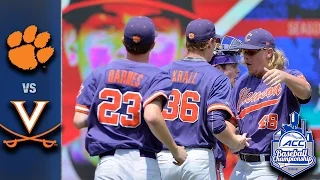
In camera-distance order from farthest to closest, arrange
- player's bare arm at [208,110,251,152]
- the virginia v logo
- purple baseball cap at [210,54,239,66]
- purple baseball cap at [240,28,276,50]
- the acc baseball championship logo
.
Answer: the virginia v logo < purple baseball cap at [210,54,239,66] < the acc baseball championship logo < purple baseball cap at [240,28,276,50] < player's bare arm at [208,110,251,152]

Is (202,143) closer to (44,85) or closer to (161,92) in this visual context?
(161,92)

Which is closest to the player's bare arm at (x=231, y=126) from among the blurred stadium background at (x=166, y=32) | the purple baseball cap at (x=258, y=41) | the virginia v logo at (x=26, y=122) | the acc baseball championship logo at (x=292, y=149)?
the acc baseball championship logo at (x=292, y=149)

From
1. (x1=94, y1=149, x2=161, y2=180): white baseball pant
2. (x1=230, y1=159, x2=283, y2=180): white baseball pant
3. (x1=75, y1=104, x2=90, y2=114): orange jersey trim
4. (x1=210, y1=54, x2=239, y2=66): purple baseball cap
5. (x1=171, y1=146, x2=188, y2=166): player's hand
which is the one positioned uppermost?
(x1=210, y1=54, x2=239, y2=66): purple baseball cap

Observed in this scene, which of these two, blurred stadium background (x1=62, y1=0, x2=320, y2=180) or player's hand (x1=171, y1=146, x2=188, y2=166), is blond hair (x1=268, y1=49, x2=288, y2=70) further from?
blurred stadium background (x1=62, y1=0, x2=320, y2=180)

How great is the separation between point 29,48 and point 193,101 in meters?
2.84

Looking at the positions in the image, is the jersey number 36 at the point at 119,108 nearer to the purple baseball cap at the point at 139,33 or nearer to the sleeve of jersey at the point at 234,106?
the purple baseball cap at the point at 139,33

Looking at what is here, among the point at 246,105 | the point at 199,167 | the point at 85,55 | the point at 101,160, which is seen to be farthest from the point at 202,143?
the point at 85,55

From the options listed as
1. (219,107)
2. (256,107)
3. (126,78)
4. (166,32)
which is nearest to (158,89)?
(126,78)

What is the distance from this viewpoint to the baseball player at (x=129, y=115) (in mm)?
3723

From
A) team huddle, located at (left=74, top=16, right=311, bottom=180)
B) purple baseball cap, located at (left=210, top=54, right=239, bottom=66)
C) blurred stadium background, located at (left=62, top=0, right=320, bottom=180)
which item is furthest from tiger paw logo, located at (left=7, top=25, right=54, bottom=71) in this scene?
team huddle, located at (left=74, top=16, right=311, bottom=180)

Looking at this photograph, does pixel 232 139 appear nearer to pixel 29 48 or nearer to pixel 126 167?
pixel 126 167

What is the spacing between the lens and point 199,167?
4.21 m

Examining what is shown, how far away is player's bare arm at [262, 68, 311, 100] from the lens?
394 cm

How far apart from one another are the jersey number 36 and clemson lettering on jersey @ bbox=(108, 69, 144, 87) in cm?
5
